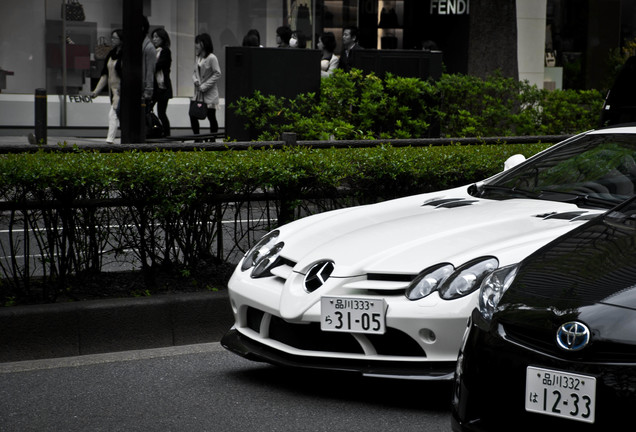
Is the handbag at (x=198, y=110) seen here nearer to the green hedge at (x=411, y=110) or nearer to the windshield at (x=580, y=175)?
the green hedge at (x=411, y=110)

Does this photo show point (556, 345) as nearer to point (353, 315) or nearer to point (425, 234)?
point (353, 315)

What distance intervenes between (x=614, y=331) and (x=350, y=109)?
30.7 feet

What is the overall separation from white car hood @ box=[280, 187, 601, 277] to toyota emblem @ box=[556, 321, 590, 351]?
1234mm

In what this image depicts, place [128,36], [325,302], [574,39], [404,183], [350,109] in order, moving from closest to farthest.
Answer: [325,302]
[404,183]
[128,36]
[350,109]
[574,39]

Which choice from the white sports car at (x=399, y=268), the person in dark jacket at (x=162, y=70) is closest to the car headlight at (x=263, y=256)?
the white sports car at (x=399, y=268)

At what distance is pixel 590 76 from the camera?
2583 cm

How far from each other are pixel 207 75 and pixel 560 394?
1388 centimetres

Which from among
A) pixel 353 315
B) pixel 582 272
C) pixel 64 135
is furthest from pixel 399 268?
pixel 64 135

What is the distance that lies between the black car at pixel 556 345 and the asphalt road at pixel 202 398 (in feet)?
2.98

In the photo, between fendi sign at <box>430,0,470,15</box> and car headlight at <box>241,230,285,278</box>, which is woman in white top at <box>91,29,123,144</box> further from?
car headlight at <box>241,230,285,278</box>

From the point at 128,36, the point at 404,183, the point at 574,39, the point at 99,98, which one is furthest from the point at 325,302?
the point at 574,39

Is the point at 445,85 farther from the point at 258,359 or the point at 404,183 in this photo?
the point at 258,359

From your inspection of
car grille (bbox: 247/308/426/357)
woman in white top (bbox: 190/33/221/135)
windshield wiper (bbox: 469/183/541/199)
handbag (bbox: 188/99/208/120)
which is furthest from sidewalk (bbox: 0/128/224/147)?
car grille (bbox: 247/308/426/357)

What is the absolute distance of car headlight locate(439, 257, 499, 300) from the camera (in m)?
4.48
